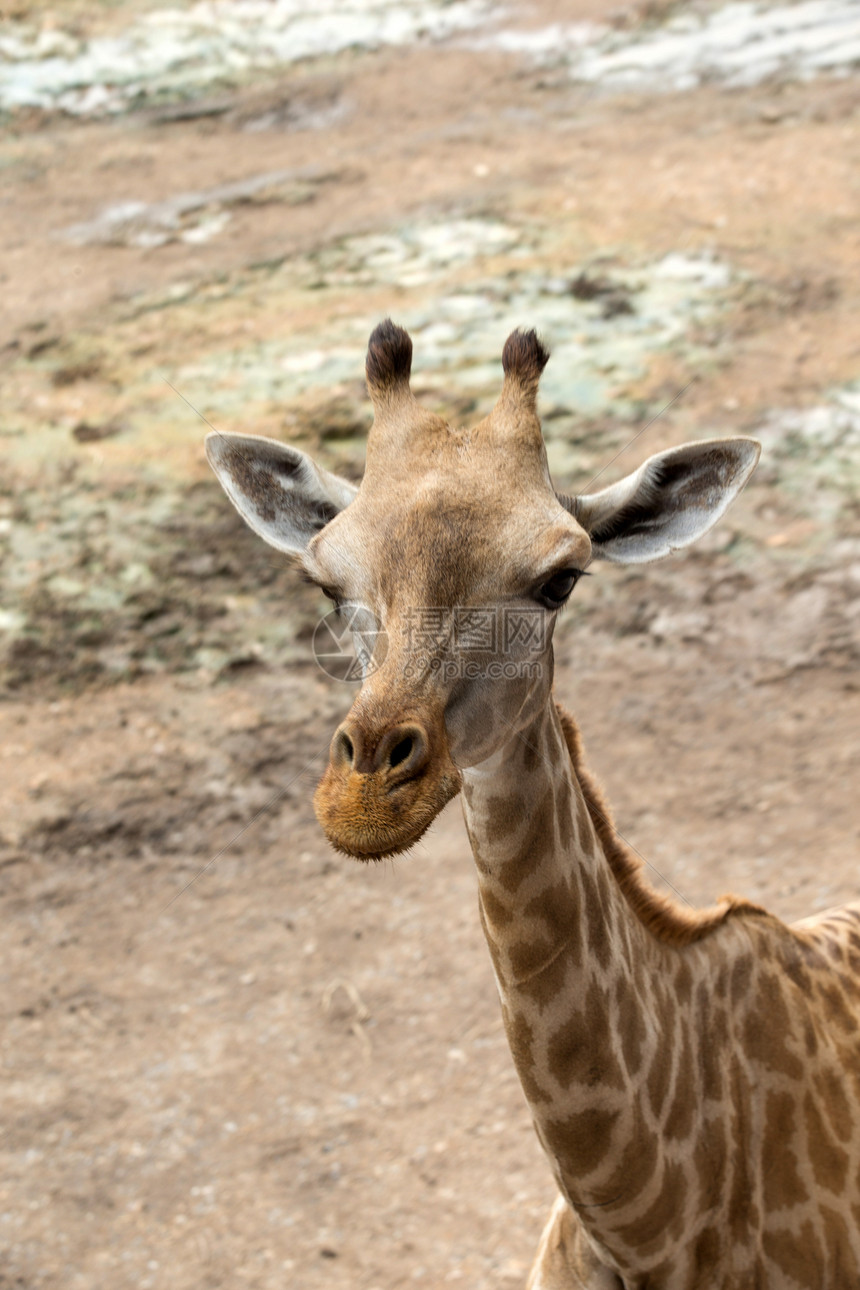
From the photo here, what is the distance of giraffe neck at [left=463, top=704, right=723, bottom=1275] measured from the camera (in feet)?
11.0

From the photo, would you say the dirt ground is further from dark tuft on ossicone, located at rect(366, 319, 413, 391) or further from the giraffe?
dark tuft on ossicone, located at rect(366, 319, 413, 391)

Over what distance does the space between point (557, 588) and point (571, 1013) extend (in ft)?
3.73

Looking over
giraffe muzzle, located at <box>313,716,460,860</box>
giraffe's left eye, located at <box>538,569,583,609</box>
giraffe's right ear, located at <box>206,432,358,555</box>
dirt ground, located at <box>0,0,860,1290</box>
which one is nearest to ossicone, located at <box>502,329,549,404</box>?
giraffe's left eye, located at <box>538,569,583,609</box>

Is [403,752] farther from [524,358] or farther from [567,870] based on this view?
[524,358]

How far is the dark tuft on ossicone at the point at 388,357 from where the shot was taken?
355 centimetres

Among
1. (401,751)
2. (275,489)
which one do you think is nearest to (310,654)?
(275,489)

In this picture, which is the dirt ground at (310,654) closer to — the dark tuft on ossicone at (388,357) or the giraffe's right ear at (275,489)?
the giraffe's right ear at (275,489)

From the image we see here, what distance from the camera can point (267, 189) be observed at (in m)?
13.7

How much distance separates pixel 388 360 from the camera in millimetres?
3559

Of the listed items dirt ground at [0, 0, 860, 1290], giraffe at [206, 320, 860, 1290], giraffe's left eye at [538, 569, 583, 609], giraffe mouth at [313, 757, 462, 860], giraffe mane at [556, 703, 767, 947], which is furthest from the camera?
dirt ground at [0, 0, 860, 1290]

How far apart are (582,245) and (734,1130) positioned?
32.2 ft

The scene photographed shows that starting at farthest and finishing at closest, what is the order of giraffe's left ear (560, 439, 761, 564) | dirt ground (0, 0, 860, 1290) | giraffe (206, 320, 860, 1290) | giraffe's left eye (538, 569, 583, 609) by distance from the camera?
dirt ground (0, 0, 860, 1290)
giraffe's left ear (560, 439, 761, 564)
giraffe's left eye (538, 569, 583, 609)
giraffe (206, 320, 860, 1290)

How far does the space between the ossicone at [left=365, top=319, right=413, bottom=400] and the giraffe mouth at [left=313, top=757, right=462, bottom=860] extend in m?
1.27

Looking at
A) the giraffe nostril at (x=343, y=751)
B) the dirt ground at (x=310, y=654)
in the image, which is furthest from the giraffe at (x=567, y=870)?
the dirt ground at (x=310, y=654)
